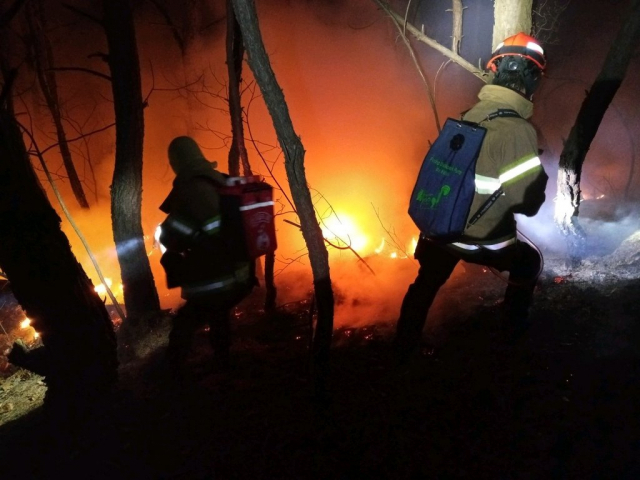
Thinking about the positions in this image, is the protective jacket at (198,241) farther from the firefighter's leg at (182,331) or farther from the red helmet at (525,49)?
the red helmet at (525,49)

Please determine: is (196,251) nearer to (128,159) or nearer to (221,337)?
(221,337)

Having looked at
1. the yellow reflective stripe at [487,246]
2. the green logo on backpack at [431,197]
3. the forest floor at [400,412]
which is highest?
the green logo on backpack at [431,197]

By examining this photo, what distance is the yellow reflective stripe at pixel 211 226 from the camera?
3627 mm

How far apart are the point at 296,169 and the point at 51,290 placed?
254 cm

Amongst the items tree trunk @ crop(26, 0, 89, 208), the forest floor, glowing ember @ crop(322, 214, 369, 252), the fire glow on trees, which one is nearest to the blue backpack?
the forest floor

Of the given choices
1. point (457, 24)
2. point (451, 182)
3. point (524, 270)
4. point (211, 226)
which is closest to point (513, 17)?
point (457, 24)

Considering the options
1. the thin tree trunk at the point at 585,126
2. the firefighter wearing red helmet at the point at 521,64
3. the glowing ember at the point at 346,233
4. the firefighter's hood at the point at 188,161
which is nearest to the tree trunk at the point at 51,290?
the firefighter's hood at the point at 188,161

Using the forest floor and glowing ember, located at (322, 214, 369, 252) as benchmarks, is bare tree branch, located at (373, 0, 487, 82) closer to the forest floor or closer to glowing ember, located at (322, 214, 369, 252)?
the forest floor

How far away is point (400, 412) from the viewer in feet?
10.7

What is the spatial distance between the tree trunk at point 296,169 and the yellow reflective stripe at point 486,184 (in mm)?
1197

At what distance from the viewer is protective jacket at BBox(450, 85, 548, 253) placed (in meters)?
2.91

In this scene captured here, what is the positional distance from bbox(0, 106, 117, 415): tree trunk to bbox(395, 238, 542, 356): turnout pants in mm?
2907

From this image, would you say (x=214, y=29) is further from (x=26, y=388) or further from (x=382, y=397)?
(x=382, y=397)

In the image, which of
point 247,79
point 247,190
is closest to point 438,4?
point 247,79
